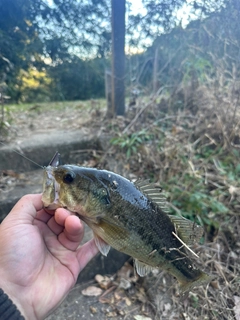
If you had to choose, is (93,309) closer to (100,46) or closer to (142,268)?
(142,268)

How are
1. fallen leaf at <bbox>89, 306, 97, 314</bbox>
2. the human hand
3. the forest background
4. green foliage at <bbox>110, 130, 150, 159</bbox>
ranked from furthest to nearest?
1. green foliage at <bbox>110, 130, 150, 159</bbox>
2. the forest background
3. fallen leaf at <bbox>89, 306, 97, 314</bbox>
4. the human hand

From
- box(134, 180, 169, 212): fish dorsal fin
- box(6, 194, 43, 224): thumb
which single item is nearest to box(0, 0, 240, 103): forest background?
box(6, 194, 43, 224): thumb

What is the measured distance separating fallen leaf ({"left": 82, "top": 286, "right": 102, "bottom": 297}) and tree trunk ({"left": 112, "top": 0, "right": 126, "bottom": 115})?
2633 millimetres

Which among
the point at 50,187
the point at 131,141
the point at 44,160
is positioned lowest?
the point at 44,160

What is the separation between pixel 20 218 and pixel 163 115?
3343 mm

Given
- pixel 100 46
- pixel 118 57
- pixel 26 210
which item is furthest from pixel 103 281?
pixel 100 46

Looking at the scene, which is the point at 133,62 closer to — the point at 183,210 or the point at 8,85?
the point at 8,85

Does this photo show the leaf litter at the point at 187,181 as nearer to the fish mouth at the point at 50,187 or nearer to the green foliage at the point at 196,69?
the green foliage at the point at 196,69

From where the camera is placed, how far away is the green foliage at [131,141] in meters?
3.61

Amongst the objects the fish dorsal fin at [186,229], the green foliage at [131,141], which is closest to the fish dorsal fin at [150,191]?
the fish dorsal fin at [186,229]

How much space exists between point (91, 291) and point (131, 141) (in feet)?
6.27

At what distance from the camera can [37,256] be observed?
162 cm

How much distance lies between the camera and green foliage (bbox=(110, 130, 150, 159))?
3.61 meters

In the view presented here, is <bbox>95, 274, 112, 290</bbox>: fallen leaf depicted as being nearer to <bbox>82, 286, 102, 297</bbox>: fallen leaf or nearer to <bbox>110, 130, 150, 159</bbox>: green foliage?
<bbox>82, 286, 102, 297</bbox>: fallen leaf
